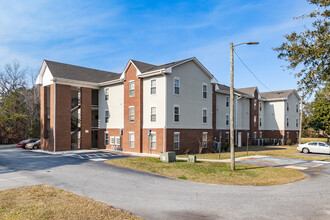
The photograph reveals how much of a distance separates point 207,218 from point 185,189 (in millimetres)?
3944

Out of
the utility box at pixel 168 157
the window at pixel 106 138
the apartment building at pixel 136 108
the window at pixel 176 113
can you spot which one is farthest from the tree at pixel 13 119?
the utility box at pixel 168 157

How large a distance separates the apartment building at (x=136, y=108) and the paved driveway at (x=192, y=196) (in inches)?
493

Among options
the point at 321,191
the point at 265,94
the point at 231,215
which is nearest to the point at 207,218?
the point at 231,215

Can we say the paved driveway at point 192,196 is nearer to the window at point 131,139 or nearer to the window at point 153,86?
the window at point 153,86

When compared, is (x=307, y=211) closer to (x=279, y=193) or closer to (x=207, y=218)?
(x=279, y=193)

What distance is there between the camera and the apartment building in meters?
26.7

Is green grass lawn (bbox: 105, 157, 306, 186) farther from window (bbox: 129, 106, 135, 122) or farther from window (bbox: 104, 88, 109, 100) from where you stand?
window (bbox: 104, 88, 109, 100)

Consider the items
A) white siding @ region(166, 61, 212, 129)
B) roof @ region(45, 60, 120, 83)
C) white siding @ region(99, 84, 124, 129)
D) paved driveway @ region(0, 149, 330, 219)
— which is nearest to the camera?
paved driveway @ region(0, 149, 330, 219)

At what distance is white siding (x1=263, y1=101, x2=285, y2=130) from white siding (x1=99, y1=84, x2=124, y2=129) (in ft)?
99.7

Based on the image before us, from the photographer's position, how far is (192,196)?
10.2 m

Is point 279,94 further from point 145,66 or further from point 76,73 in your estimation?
point 76,73

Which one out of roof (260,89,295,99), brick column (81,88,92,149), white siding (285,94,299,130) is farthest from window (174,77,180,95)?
white siding (285,94,299,130)

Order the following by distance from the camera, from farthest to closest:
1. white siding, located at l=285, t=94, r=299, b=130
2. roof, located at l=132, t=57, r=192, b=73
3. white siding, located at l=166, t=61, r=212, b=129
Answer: white siding, located at l=285, t=94, r=299, b=130 → roof, located at l=132, t=57, r=192, b=73 → white siding, located at l=166, t=61, r=212, b=129

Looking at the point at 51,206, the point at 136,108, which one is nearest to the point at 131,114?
the point at 136,108
